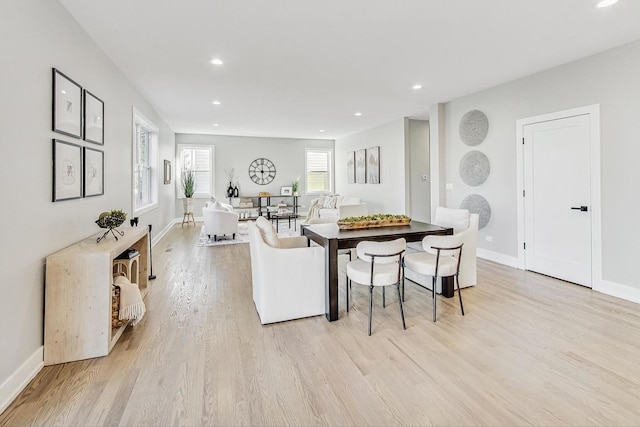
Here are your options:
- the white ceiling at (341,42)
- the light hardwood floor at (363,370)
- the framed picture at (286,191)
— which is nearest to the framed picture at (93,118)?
the white ceiling at (341,42)

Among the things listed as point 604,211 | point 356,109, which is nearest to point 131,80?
point 356,109

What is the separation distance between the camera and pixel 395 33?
3031mm

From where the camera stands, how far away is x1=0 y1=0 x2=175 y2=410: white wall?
1.80 meters

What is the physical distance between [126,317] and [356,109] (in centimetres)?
525

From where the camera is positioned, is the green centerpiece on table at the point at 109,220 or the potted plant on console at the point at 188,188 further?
the potted plant on console at the point at 188,188

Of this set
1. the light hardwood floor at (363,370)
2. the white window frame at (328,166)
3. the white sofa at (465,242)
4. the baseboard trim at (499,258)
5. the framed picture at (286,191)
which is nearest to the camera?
the light hardwood floor at (363,370)

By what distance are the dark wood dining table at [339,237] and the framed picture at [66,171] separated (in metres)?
2.04

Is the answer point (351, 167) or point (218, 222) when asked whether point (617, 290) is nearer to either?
point (218, 222)

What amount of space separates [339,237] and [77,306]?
197cm

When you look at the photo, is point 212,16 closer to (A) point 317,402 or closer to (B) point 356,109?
(A) point 317,402

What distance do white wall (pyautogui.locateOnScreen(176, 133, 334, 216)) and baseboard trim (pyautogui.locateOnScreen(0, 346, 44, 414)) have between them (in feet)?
25.9

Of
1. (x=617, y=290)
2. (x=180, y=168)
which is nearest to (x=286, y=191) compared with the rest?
(x=180, y=168)

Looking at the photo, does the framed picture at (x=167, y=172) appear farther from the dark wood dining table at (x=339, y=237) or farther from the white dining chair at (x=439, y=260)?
the white dining chair at (x=439, y=260)

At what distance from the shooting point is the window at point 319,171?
1079cm
